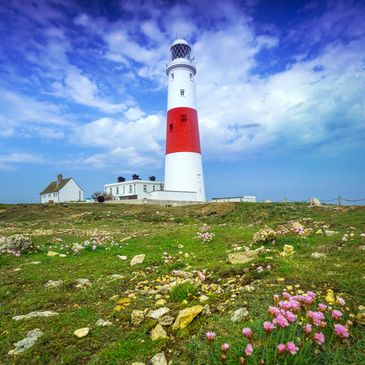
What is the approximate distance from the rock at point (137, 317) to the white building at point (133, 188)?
6224 cm

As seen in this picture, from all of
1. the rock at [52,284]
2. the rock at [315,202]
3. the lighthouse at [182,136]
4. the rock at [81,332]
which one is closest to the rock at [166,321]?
the rock at [81,332]

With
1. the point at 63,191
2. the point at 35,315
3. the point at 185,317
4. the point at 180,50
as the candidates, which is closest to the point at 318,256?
the point at 185,317

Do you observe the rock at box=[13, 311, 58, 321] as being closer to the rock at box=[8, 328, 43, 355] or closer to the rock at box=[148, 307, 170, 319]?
the rock at box=[8, 328, 43, 355]

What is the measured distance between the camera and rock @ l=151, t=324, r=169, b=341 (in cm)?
477

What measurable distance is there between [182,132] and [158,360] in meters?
41.0

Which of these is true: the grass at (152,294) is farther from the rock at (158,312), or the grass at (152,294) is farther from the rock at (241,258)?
the rock at (241,258)

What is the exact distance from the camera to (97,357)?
437cm

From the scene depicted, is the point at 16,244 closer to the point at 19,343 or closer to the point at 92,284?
the point at 92,284

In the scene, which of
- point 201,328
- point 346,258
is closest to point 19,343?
point 201,328

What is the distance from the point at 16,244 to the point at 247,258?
9.58 m

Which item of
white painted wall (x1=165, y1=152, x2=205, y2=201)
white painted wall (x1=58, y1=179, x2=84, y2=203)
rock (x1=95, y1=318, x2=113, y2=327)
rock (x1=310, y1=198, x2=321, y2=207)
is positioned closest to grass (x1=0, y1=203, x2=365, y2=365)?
rock (x1=95, y1=318, x2=113, y2=327)

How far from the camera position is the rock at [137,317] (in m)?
5.38

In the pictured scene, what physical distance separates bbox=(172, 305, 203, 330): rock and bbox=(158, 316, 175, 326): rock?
0.11 metres

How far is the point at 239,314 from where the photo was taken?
5.00m
